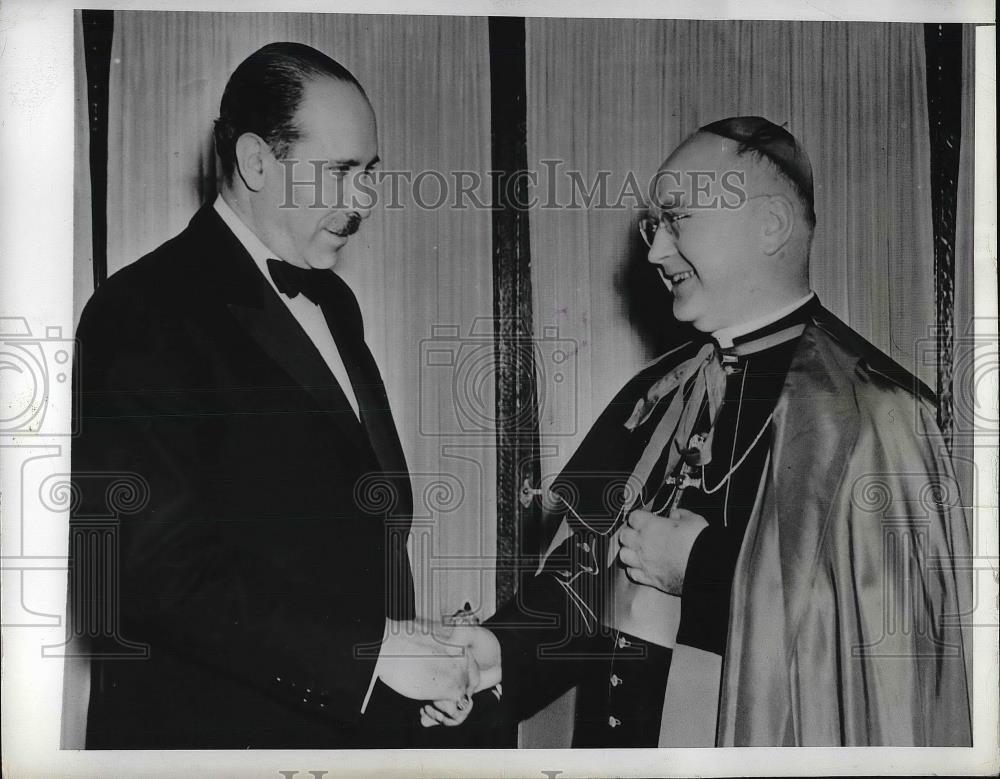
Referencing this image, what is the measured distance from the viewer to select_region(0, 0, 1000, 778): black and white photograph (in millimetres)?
2037

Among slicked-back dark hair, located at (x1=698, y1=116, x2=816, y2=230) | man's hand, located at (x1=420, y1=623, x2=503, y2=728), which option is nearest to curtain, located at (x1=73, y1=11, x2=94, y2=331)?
man's hand, located at (x1=420, y1=623, x2=503, y2=728)

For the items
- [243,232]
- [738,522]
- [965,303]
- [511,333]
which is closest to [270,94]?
[243,232]

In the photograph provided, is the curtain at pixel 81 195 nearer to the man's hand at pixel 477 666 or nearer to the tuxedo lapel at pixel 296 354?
the tuxedo lapel at pixel 296 354

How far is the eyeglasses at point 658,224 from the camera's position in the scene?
209 cm

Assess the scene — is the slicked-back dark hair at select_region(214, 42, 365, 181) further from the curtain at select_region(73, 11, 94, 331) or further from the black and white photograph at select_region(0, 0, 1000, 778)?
the curtain at select_region(73, 11, 94, 331)

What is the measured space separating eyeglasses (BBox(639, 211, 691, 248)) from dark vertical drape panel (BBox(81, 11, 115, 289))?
46.8 inches

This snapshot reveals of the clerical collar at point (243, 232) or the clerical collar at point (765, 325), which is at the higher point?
the clerical collar at point (243, 232)

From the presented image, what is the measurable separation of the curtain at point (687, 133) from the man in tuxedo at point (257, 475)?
1.41 feet

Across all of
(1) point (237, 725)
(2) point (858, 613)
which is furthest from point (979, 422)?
(1) point (237, 725)

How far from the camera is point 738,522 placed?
2.06 m

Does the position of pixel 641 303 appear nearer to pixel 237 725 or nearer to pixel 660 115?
pixel 660 115

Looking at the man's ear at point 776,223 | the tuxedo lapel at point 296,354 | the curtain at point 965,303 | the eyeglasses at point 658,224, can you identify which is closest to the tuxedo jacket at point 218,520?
the tuxedo lapel at point 296,354

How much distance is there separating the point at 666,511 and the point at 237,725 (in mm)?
1053

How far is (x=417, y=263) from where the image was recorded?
207cm
